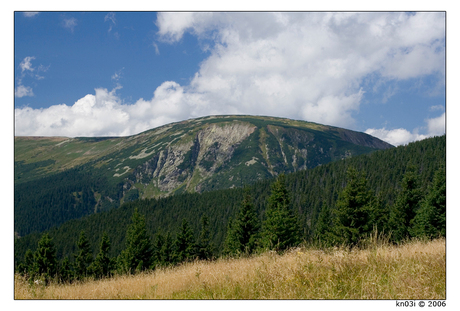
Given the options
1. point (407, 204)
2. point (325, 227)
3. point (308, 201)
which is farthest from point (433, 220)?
point (308, 201)

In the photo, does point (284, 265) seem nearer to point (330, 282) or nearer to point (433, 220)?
point (330, 282)

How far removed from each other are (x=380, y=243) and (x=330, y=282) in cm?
307

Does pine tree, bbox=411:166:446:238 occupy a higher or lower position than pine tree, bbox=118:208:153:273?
higher

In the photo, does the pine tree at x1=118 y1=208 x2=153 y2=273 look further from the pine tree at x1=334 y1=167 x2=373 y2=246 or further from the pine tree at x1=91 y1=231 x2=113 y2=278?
the pine tree at x1=334 y1=167 x2=373 y2=246

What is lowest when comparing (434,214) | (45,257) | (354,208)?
(45,257)

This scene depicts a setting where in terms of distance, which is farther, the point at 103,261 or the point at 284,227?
the point at 103,261

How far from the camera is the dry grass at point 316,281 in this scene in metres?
6.33

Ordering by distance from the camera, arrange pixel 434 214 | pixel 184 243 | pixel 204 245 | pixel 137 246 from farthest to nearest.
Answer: pixel 204 245
pixel 184 243
pixel 137 246
pixel 434 214

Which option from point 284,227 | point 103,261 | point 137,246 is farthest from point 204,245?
point 284,227

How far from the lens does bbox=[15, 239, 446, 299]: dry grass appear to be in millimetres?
6329

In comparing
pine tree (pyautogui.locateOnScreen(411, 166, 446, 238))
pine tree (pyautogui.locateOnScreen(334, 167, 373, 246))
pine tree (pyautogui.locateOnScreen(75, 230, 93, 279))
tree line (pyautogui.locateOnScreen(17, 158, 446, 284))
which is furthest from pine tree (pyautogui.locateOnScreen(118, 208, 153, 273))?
pine tree (pyautogui.locateOnScreen(411, 166, 446, 238))

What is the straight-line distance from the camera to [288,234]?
30.6m

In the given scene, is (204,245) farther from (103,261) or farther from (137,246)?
(103,261)

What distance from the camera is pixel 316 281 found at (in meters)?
6.75
